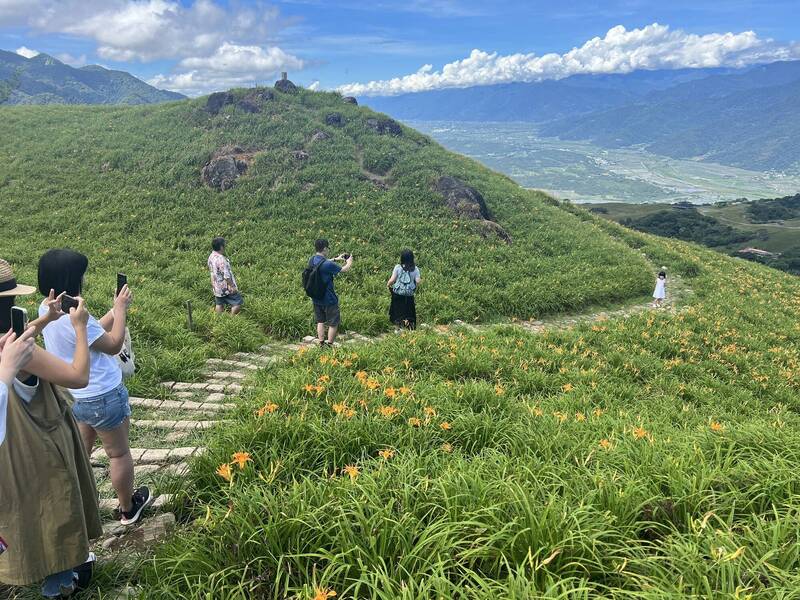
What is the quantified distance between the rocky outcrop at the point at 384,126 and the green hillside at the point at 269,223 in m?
0.48

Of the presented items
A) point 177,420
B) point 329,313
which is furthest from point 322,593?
point 329,313

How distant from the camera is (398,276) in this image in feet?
31.1

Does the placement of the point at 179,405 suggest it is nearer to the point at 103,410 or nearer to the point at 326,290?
the point at 103,410

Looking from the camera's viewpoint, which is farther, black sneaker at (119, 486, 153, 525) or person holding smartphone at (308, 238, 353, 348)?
person holding smartphone at (308, 238, 353, 348)

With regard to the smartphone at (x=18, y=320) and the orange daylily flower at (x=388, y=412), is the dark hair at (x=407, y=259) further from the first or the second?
the smartphone at (x=18, y=320)

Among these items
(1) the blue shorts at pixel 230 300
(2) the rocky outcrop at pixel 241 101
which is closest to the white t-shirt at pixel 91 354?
(1) the blue shorts at pixel 230 300

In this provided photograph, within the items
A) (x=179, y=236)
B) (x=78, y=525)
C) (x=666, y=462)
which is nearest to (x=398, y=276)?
(x=666, y=462)

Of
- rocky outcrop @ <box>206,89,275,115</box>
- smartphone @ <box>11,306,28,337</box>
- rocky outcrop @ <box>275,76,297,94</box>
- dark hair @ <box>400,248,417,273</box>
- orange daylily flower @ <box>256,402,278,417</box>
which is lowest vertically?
orange daylily flower @ <box>256,402,278,417</box>

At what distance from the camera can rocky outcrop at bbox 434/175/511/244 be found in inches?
729

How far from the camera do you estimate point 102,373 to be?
326cm

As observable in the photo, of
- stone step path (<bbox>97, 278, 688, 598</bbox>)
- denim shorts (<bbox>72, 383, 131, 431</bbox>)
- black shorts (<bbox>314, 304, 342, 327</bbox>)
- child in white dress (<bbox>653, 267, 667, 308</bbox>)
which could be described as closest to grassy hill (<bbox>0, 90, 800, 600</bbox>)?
stone step path (<bbox>97, 278, 688, 598</bbox>)

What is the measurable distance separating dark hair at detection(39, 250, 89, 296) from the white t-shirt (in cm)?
16

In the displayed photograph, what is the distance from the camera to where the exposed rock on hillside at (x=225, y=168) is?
19.3 metres

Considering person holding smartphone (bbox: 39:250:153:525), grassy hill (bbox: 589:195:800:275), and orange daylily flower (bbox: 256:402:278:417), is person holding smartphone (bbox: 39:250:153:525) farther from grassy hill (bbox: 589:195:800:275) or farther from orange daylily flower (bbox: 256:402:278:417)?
grassy hill (bbox: 589:195:800:275)
